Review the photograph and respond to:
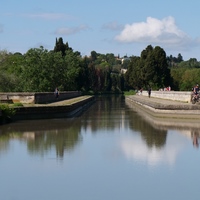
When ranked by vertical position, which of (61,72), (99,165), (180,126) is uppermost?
(61,72)

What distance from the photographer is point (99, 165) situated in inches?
627

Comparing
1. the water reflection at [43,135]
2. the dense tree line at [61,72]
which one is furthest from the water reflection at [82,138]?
the dense tree line at [61,72]

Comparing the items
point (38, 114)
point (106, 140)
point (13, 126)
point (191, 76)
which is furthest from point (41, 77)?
point (191, 76)

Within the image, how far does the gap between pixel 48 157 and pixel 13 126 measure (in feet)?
37.1

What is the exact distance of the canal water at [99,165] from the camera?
12.6m

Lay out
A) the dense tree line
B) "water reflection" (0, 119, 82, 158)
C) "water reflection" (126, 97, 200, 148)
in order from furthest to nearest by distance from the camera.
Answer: the dense tree line, "water reflection" (126, 97, 200, 148), "water reflection" (0, 119, 82, 158)

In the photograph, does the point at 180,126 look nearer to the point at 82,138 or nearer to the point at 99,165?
the point at 82,138

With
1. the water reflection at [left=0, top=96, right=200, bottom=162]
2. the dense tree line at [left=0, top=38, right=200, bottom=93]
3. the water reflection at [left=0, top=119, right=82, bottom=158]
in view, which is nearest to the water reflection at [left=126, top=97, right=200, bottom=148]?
the water reflection at [left=0, top=96, right=200, bottom=162]

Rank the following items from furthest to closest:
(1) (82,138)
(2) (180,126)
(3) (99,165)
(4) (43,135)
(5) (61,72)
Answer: (5) (61,72)
(2) (180,126)
(4) (43,135)
(1) (82,138)
(3) (99,165)

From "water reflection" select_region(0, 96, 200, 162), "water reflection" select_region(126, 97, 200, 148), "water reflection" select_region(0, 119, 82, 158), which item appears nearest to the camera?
"water reflection" select_region(0, 96, 200, 162)

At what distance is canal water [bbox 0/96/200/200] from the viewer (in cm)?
1259

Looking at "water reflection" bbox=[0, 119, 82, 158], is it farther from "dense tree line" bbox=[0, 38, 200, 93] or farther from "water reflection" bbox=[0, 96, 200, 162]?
"dense tree line" bbox=[0, 38, 200, 93]

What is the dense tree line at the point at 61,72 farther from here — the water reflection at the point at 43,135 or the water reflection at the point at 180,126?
the water reflection at the point at 180,126

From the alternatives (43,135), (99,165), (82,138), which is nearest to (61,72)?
(43,135)
